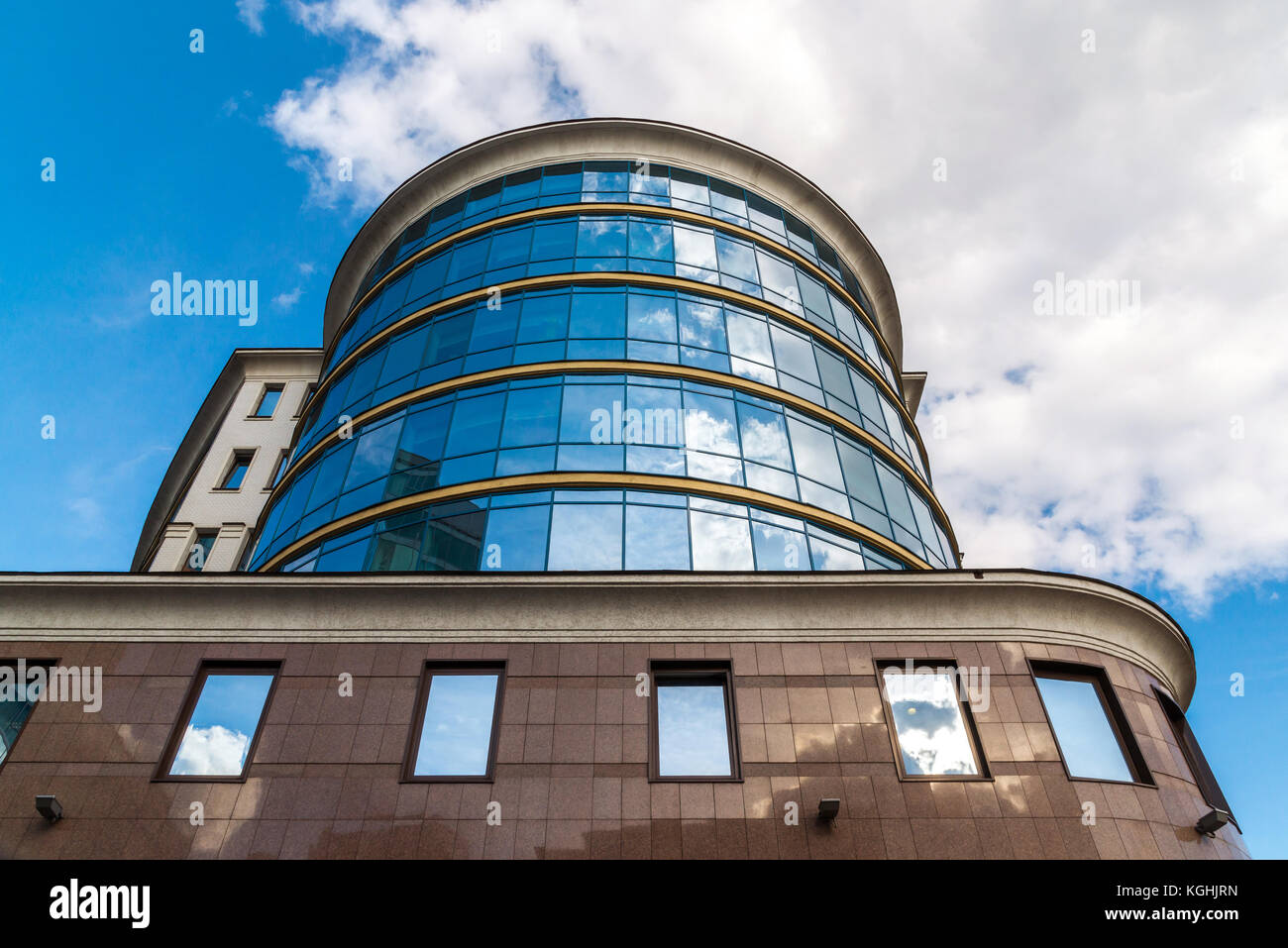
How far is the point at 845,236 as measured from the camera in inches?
1138

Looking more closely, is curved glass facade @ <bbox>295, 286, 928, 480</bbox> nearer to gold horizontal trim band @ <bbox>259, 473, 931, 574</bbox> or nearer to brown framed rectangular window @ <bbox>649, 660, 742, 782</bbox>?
gold horizontal trim band @ <bbox>259, 473, 931, 574</bbox>

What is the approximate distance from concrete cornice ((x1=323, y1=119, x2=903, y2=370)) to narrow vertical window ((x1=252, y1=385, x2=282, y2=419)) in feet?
19.3

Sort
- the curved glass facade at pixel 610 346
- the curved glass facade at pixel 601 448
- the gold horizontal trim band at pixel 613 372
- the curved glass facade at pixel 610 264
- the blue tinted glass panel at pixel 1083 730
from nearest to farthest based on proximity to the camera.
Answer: the blue tinted glass panel at pixel 1083 730 < the curved glass facade at pixel 601 448 < the gold horizontal trim band at pixel 613 372 < the curved glass facade at pixel 610 346 < the curved glass facade at pixel 610 264

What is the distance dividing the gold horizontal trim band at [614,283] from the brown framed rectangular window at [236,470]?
6.02 meters

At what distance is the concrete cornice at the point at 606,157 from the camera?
27.1m

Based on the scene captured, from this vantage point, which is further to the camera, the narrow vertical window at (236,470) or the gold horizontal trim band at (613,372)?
the narrow vertical window at (236,470)

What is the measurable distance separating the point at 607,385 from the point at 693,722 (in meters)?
8.90

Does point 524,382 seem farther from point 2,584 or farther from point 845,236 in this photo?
point 845,236

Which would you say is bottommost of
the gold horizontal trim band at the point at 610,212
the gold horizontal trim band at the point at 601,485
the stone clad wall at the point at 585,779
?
the stone clad wall at the point at 585,779

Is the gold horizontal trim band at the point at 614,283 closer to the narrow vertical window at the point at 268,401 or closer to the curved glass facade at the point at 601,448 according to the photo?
the curved glass facade at the point at 601,448

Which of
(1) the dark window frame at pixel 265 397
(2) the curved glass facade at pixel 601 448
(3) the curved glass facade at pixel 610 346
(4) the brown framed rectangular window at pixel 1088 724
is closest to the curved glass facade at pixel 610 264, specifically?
(3) the curved glass facade at pixel 610 346

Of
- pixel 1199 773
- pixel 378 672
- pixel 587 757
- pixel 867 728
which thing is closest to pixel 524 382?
pixel 378 672

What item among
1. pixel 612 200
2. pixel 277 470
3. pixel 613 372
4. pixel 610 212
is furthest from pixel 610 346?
pixel 277 470

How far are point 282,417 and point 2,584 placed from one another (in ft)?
51.4
